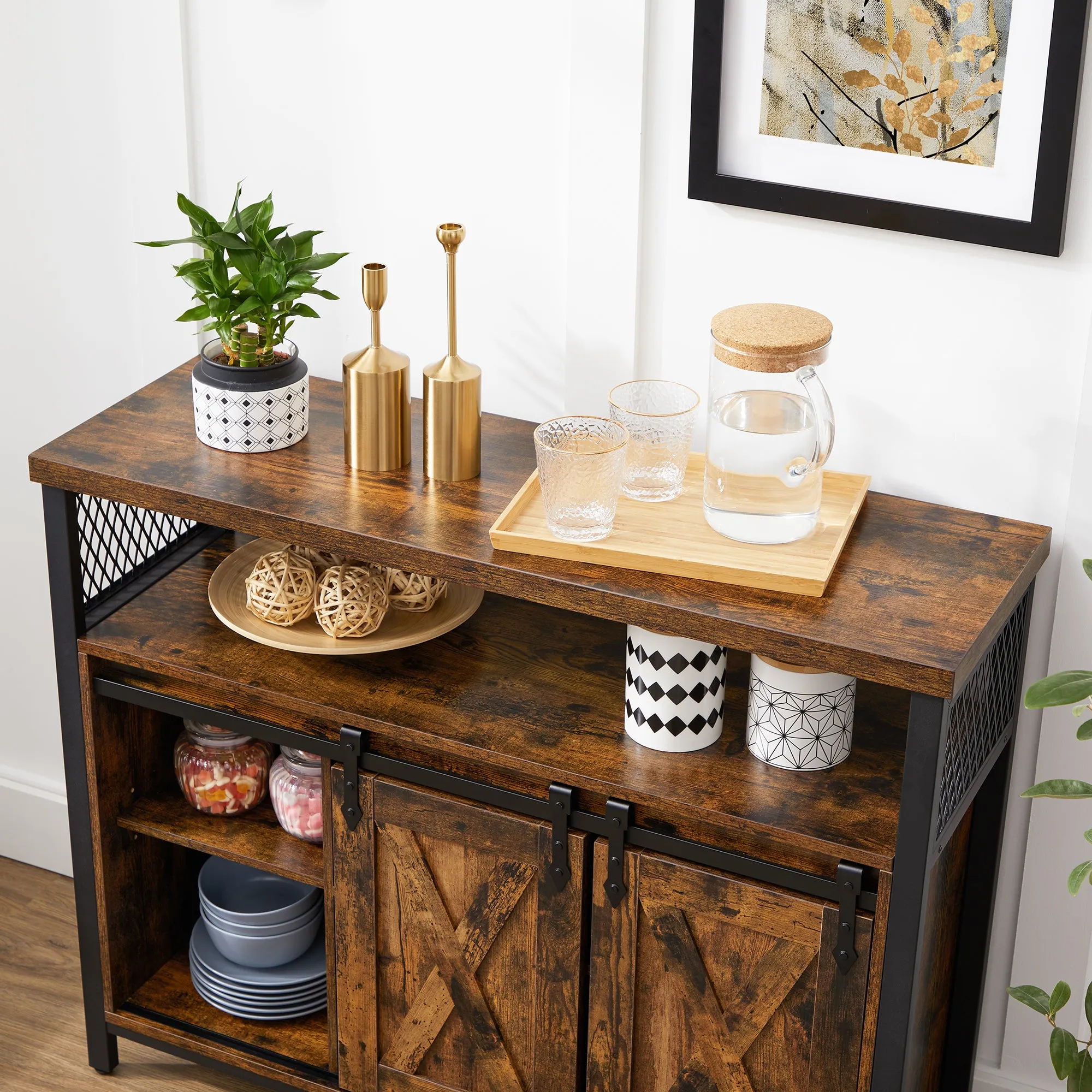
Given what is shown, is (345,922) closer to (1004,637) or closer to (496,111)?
(1004,637)

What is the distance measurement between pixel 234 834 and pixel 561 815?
22.8 inches

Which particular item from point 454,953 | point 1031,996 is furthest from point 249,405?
point 1031,996

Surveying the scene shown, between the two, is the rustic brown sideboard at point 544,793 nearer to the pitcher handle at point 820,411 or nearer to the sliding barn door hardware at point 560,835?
the sliding barn door hardware at point 560,835

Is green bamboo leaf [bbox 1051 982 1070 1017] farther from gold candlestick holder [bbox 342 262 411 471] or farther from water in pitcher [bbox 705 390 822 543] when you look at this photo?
gold candlestick holder [bbox 342 262 411 471]

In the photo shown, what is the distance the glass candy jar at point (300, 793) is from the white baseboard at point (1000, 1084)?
1.00m

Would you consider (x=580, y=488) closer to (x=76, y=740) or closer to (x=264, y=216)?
(x=264, y=216)

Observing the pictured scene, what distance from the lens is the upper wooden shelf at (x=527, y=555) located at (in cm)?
158

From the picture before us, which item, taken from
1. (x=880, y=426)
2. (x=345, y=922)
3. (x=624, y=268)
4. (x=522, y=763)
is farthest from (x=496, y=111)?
(x=345, y=922)

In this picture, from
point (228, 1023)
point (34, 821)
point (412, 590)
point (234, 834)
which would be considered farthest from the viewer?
point (34, 821)

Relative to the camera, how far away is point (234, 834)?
2.13 m

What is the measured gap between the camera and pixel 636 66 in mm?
1849

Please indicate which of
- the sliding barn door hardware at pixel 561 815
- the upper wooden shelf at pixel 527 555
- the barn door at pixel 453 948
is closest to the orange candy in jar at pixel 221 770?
the sliding barn door hardware at pixel 561 815

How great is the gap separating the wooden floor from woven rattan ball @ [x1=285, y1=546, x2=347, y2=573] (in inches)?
34.4

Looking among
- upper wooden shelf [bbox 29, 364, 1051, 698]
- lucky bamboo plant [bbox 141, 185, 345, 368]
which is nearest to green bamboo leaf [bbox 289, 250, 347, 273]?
lucky bamboo plant [bbox 141, 185, 345, 368]
